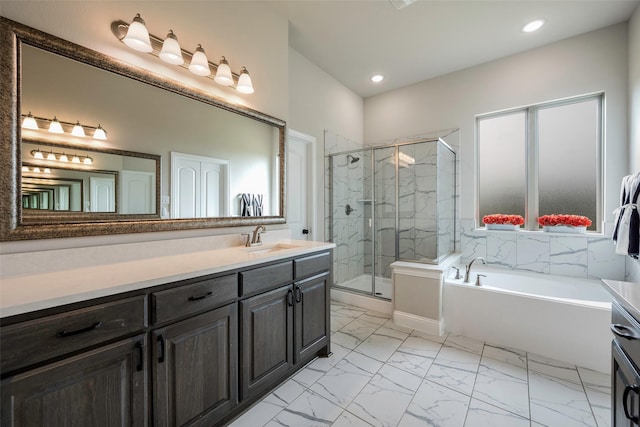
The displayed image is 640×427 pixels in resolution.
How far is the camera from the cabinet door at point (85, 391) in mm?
870

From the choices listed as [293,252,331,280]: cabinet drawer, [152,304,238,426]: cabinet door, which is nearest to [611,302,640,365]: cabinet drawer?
[293,252,331,280]: cabinet drawer

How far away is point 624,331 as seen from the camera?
101 centimetres

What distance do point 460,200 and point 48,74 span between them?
3.98 metres

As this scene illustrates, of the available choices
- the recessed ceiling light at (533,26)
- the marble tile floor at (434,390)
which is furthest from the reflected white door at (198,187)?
the recessed ceiling light at (533,26)

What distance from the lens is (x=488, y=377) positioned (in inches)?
77.7

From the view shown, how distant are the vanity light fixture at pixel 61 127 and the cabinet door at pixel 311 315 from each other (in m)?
1.46

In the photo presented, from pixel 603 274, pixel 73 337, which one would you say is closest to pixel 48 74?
pixel 73 337

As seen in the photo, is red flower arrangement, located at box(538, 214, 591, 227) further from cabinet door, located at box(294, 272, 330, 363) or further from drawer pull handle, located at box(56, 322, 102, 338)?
drawer pull handle, located at box(56, 322, 102, 338)

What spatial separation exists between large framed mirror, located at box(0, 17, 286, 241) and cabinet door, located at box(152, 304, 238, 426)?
2.27 feet

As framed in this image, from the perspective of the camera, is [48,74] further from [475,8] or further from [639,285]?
[475,8]

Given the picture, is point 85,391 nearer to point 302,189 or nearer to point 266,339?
point 266,339

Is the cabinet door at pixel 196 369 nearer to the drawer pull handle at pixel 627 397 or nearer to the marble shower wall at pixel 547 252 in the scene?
the drawer pull handle at pixel 627 397

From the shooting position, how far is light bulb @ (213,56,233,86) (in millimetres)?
1918

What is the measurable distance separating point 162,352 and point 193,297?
10.0 inches
